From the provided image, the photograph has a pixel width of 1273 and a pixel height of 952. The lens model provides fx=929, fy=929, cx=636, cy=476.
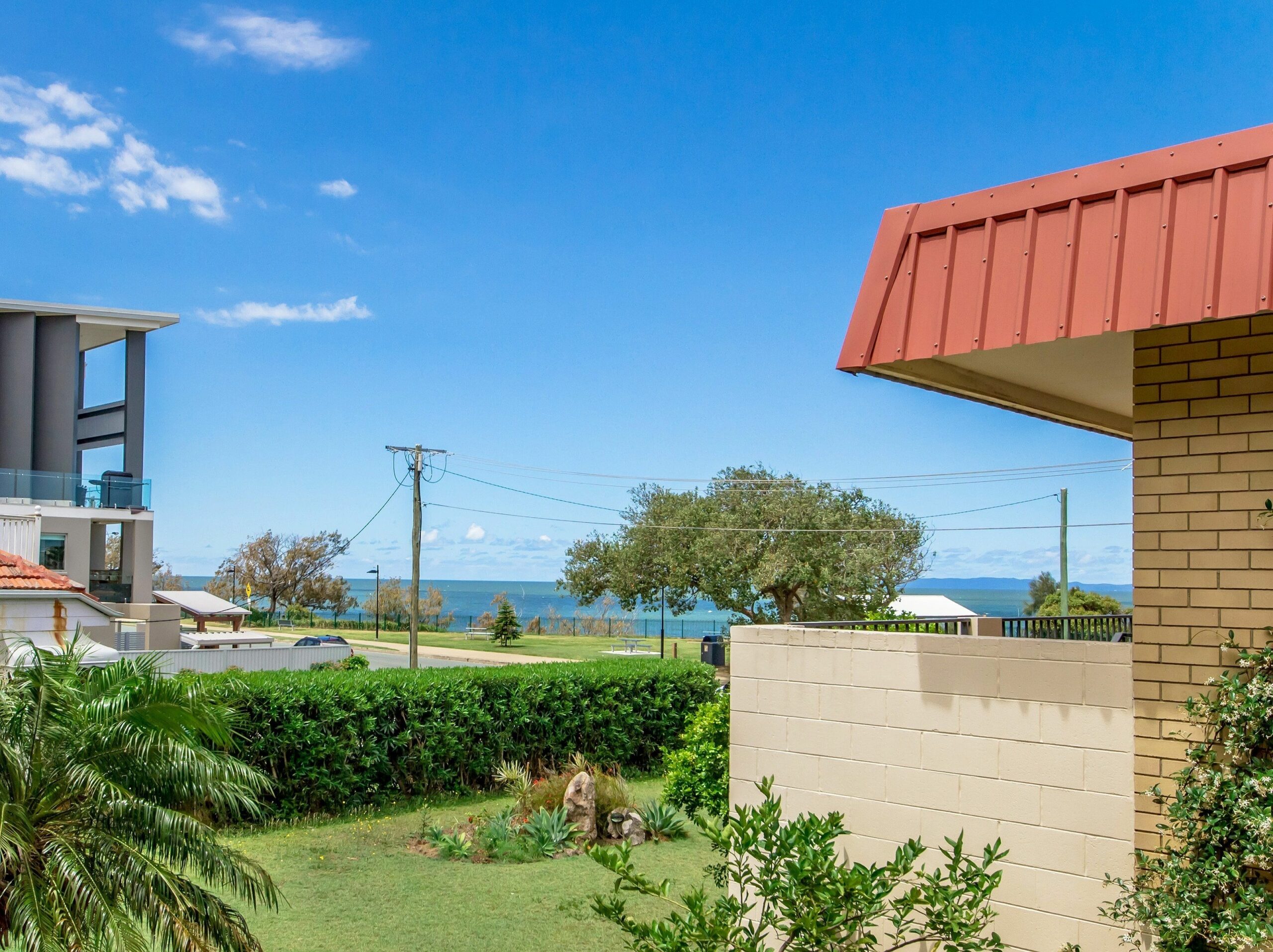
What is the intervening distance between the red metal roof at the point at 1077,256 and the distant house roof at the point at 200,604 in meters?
32.3

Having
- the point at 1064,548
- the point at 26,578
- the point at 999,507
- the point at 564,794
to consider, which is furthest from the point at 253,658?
the point at 999,507

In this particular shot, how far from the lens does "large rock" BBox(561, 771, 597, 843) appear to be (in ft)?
36.3

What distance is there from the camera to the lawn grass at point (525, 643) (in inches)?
1746

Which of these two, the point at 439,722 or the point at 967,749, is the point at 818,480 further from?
the point at 967,749

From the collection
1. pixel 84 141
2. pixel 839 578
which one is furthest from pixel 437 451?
pixel 84 141

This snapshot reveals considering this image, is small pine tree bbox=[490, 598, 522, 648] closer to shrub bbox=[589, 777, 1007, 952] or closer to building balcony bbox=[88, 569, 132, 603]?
building balcony bbox=[88, 569, 132, 603]

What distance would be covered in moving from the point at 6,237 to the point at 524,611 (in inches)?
5009

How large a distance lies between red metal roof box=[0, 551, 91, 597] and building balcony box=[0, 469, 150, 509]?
749 inches

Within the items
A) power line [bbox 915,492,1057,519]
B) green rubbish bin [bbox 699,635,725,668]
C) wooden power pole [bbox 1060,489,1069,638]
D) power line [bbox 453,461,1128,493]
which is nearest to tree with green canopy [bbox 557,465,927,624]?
power line [bbox 453,461,1128,493]

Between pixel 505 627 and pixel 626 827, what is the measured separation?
129 ft

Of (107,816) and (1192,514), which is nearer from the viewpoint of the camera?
(1192,514)

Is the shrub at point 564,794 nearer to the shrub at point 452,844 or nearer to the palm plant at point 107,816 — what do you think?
the shrub at point 452,844

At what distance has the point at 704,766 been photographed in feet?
36.0

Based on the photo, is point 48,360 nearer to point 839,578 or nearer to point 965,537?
point 839,578
